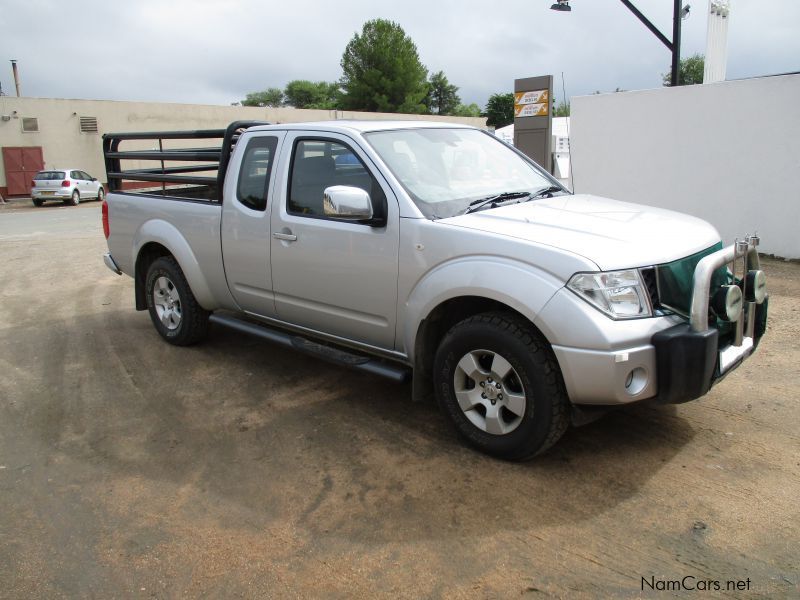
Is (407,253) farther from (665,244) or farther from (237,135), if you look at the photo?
(237,135)

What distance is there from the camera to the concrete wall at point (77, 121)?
97.3ft

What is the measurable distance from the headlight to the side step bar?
1304mm

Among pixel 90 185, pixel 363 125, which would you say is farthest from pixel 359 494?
pixel 90 185

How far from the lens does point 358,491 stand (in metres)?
3.51

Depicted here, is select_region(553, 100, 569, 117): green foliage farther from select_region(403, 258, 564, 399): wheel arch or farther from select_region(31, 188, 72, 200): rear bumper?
select_region(31, 188, 72, 200): rear bumper

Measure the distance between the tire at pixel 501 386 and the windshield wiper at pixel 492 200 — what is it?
0.74 metres

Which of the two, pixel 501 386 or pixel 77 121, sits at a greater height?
pixel 77 121

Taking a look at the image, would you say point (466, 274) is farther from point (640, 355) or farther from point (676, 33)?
point (676, 33)

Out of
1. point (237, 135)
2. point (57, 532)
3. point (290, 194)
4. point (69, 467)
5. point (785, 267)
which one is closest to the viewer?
point (57, 532)

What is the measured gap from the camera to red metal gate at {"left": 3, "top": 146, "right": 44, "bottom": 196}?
29.6 metres

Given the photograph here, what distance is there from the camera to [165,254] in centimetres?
609

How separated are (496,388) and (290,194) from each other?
2.05 m

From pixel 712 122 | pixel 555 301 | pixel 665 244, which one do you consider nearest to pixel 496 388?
pixel 555 301

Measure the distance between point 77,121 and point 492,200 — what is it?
106ft
